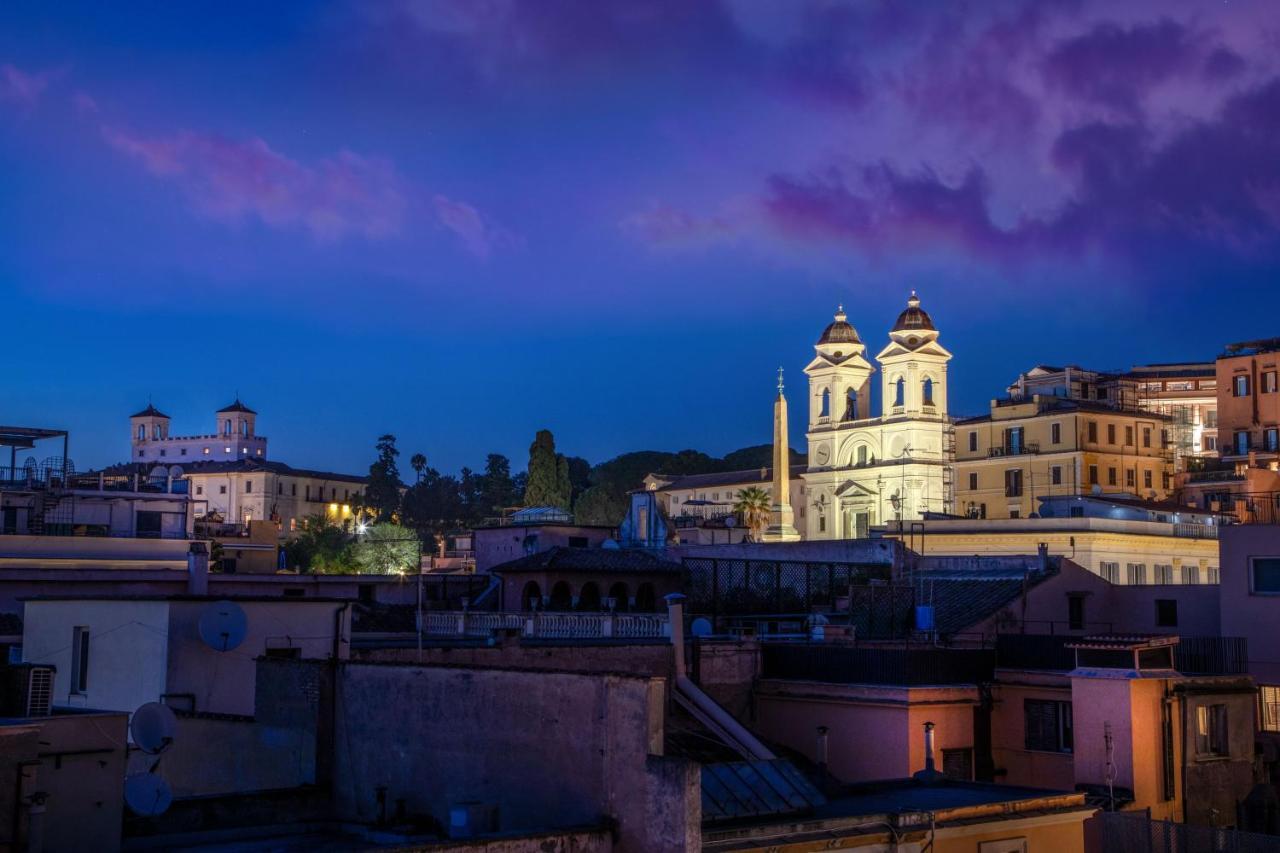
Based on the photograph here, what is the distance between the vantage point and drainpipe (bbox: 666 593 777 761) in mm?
24172

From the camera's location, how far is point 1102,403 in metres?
90.1

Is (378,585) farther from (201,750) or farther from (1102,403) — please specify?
(1102,403)

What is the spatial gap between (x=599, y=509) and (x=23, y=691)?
112948mm

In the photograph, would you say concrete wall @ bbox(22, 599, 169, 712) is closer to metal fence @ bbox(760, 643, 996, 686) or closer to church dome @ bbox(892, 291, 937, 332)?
metal fence @ bbox(760, 643, 996, 686)

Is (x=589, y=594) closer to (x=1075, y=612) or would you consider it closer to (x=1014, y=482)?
(x=1075, y=612)

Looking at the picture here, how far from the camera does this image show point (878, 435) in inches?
3967

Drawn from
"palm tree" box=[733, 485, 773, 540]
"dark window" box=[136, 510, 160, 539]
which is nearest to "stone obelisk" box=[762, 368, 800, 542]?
"palm tree" box=[733, 485, 773, 540]

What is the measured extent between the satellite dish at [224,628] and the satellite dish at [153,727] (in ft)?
19.2

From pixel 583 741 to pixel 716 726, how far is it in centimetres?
1110

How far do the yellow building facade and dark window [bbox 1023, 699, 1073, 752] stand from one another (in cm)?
5960

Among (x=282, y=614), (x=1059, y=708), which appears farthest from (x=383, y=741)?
(x=1059, y=708)

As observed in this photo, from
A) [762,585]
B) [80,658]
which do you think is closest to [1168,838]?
[80,658]

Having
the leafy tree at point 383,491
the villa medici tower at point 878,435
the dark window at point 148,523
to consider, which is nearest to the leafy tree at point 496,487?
the leafy tree at point 383,491

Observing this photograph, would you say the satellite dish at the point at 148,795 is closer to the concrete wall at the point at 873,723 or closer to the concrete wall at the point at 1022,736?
the concrete wall at the point at 873,723
